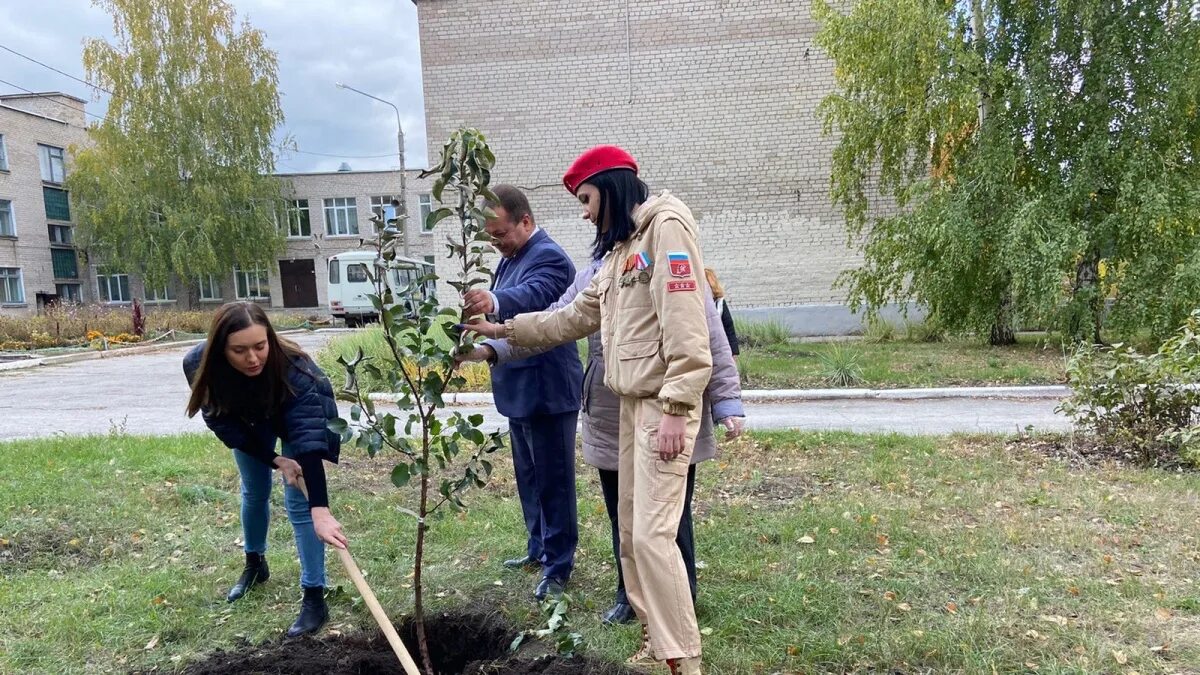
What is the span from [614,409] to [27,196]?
37732 mm

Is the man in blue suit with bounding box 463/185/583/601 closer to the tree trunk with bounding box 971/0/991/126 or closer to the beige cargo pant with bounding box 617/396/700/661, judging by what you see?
the beige cargo pant with bounding box 617/396/700/661

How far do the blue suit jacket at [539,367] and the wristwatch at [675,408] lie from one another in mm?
927

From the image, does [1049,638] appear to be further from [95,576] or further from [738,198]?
[738,198]

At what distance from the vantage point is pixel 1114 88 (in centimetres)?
1056

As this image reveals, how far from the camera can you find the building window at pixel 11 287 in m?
29.9

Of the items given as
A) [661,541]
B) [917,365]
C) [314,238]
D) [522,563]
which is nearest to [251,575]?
[522,563]

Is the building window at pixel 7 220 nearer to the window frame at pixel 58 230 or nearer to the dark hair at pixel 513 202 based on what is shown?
the window frame at pixel 58 230

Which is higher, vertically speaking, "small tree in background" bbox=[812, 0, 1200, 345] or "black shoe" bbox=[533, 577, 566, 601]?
"small tree in background" bbox=[812, 0, 1200, 345]

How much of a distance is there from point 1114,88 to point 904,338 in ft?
18.6

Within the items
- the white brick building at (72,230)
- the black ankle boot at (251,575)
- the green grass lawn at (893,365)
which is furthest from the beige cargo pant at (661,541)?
the white brick building at (72,230)

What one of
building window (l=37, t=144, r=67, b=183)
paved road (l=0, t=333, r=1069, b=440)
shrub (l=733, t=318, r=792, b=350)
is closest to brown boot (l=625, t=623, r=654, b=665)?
paved road (l=0, t=333, r=1069, b=440)

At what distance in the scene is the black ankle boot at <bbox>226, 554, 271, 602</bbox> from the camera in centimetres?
332

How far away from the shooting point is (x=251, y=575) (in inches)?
134

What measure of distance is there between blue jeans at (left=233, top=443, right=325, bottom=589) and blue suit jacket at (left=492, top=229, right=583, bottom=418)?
902 mm
